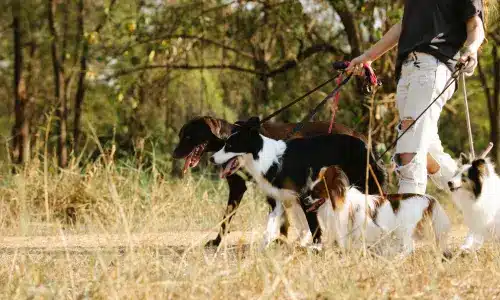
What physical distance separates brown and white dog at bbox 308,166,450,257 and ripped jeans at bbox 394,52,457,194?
37 cm

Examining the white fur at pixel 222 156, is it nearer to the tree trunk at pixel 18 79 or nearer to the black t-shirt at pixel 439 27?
the black t-shirt at pixel 439 27

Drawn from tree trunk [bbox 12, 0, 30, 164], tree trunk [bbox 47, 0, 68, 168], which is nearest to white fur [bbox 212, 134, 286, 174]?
tree trunk [bbox 47, 0, 68, 168]

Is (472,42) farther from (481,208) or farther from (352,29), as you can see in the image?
(352,29)

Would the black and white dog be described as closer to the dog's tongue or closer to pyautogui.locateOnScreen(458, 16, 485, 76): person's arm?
the dog's tongue

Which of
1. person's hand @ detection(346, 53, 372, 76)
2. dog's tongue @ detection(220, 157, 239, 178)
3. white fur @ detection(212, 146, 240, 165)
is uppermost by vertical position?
person's hand @ detection(346, 53, 372, 76)

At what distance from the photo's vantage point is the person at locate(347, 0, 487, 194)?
5598 millimetres

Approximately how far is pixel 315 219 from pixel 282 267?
165cm

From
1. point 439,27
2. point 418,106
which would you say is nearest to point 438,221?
point 418,106

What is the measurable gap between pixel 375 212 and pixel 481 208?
0.77 metres

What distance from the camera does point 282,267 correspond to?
13.3 feet

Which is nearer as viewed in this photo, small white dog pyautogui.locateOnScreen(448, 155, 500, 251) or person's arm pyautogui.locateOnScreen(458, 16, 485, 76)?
person's arm pyautogui.locateOnScreen(458, 16, 485, 76)

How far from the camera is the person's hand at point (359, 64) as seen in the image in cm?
625

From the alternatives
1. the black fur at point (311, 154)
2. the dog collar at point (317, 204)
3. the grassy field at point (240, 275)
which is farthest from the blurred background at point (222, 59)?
the grassy field at point (240, 275)

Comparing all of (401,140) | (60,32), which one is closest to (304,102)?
(60,32)
